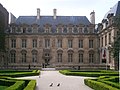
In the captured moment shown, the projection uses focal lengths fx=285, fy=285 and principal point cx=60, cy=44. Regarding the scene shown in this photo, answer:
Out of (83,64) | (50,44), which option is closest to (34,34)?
(50,44)

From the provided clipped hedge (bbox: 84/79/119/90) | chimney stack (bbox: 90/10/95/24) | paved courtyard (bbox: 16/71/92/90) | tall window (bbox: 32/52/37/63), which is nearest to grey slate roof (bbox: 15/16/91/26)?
chimney stack (bbox: 90/10/95/24)

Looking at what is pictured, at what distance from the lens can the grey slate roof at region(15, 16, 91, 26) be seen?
5400cm

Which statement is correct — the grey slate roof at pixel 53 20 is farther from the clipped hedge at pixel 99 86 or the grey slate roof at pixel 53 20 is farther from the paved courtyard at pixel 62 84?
the clipped hedge at pixel 99 86

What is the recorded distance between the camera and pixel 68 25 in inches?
2053

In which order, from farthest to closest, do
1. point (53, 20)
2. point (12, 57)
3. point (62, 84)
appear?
point (53, 20), point (12, 57), point (62, 84)

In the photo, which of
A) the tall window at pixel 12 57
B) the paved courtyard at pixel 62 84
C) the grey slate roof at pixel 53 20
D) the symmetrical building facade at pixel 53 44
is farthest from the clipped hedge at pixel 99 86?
the grey slate roof at pixel 53 20

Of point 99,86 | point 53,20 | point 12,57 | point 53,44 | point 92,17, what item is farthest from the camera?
point 53,20

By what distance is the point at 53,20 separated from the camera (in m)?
54.6

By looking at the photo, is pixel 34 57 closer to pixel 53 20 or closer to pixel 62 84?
pixel 53 20

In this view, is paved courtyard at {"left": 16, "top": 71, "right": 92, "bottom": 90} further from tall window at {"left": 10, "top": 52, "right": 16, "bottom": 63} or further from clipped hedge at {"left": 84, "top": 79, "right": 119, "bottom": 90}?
tall window at {"left": 10, "top": 52, "right": 16, "bottom": 63}

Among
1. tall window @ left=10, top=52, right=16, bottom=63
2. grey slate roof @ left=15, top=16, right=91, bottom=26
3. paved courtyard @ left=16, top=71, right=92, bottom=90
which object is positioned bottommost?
paved courtyard @ left=16, top=71, right=92, bottom=90

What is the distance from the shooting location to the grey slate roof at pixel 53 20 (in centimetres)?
5400

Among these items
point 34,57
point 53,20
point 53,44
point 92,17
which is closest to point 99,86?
point 53,44

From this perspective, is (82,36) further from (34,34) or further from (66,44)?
(34,34)
